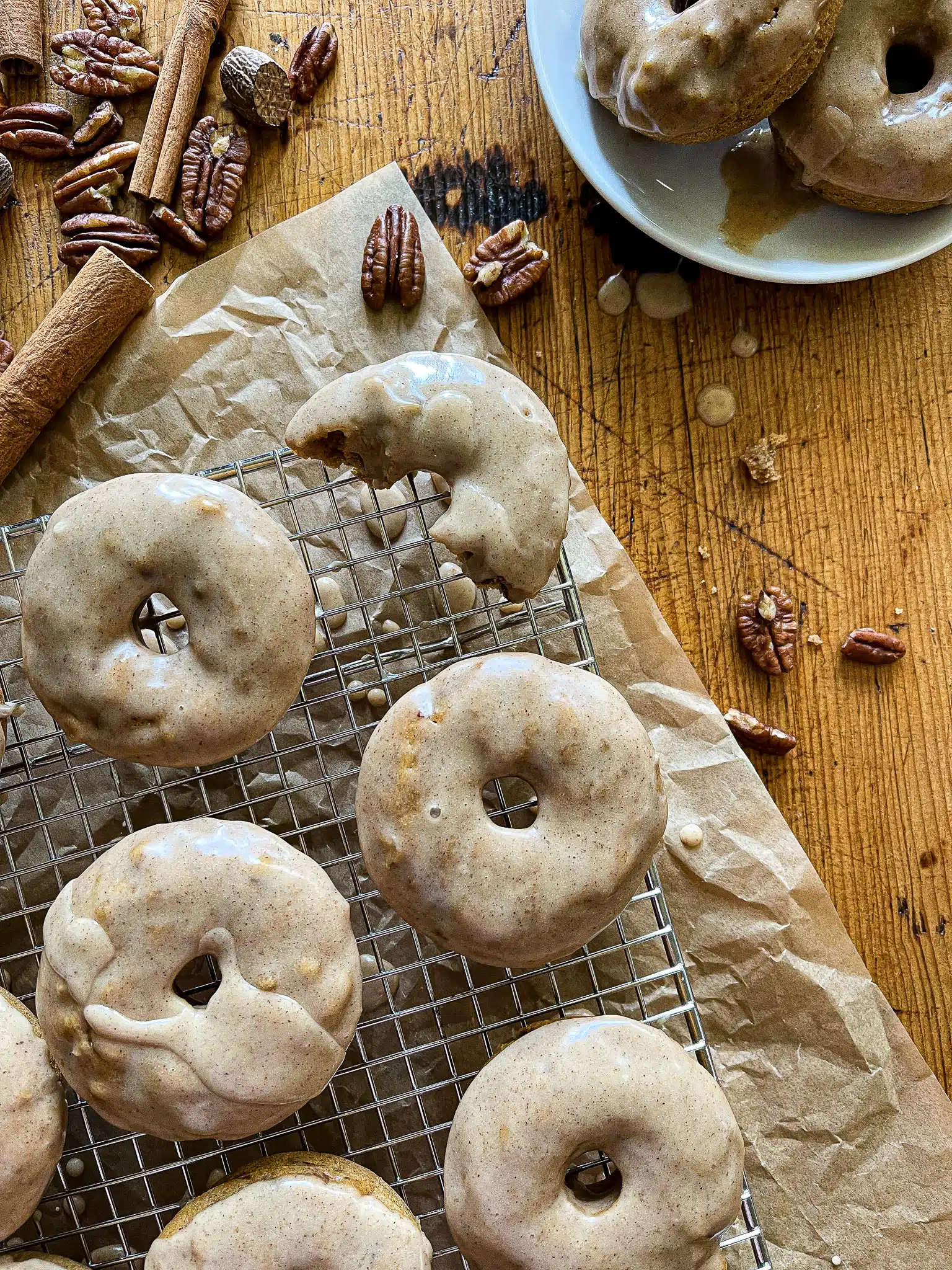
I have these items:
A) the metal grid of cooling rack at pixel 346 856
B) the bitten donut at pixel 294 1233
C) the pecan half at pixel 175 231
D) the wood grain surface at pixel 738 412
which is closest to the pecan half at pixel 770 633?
the wood grain surface at pixel 738 412

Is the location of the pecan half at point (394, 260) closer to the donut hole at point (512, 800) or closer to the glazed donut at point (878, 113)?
the glazed donut at point (878, 113)

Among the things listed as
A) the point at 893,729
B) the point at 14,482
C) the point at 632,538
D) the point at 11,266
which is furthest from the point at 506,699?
the point at 11,266

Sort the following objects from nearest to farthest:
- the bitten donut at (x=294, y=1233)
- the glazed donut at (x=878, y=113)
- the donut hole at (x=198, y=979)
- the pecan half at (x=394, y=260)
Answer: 1. the bitten donut at (x=294, y=1233)
2. the glazed donut at (x=878, y=113)
3. the donut hole at (x=198, y=979)
4. the pecan half at (x=394, y=260)

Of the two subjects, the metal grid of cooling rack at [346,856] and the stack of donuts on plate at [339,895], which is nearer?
the stack of donuts on plate at [339,895]

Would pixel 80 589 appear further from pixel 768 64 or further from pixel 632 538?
pixel 768 64

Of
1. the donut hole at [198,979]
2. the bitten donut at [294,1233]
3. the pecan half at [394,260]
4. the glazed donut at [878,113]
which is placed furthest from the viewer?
the pecan half at [394,260]

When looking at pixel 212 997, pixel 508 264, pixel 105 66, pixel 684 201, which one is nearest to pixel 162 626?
pixel 212 997

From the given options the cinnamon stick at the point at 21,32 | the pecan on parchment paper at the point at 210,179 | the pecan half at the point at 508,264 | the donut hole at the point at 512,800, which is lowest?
the donut hole at the point at 512,800
